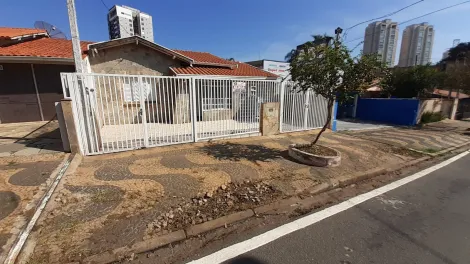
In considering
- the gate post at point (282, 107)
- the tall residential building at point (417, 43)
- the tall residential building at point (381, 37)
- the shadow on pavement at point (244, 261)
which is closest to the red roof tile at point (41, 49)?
the gate post at point (282, 107)

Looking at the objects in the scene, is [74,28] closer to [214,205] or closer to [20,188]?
[20,188]

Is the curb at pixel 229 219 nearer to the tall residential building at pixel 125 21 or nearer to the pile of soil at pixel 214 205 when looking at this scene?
the pile of soil at pixel 214 205

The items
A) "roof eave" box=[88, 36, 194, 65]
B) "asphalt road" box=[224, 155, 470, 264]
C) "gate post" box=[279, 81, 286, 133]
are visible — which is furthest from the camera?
"roof eave" box=[88, 36, 194, 65]

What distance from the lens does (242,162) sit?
519cm

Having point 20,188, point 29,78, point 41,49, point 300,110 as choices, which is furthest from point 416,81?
point 29,78

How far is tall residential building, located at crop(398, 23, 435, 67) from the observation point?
93.4 ft

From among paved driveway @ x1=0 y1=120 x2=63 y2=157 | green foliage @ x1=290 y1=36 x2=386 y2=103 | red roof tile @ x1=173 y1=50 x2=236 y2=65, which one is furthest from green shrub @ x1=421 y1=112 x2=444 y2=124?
Result: paved driveway @ x1=0 y1=120 x2=63 y2=157

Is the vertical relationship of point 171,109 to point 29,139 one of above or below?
above

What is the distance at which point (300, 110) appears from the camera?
350 inches

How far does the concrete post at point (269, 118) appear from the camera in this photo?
7.96 metres

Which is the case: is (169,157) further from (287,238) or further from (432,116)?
(432,116)

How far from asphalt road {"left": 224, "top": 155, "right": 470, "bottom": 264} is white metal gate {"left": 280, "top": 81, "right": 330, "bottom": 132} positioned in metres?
5.10

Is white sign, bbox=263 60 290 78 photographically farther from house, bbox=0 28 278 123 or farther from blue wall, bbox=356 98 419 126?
house, bbox=0 28 278 123

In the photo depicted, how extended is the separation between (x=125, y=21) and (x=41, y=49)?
3.93 m
